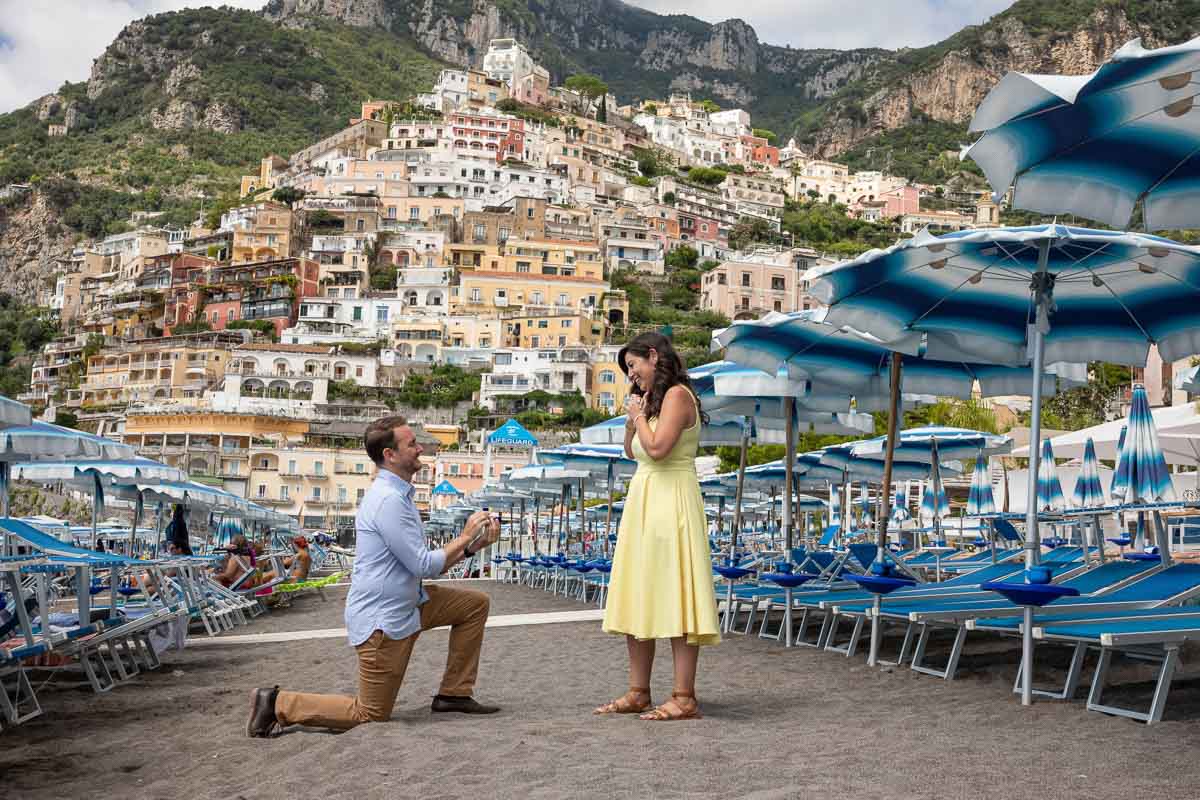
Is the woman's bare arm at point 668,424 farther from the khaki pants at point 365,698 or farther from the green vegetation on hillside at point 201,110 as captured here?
the green vegetation on hillside at point 201,110

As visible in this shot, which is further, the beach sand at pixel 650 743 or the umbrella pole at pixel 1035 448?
the umbrella pole at pixel 1035 448

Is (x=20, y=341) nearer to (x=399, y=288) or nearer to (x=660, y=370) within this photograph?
(x=399, y=288)

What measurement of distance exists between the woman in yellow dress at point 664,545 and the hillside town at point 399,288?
57131mm

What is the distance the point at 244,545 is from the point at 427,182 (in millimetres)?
88491

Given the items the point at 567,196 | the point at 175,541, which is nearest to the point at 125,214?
the point at 567,196

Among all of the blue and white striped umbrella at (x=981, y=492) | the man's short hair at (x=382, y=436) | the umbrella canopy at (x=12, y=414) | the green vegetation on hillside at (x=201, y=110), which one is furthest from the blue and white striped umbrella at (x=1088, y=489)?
the green vegetation on hillside at (x=201, y=110)

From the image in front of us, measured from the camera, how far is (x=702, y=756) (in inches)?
172

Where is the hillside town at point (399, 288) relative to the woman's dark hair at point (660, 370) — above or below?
above

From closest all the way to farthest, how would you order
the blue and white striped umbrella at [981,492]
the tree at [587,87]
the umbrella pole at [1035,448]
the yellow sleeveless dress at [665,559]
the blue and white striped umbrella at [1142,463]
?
the yellow sleeveless dress at [665,559]
the umbrella pole at [1035,448]
the blue and white striped umbrella at [1142,463]
the blue and white striped umbrella at [981,492]
the tree at [587,87]

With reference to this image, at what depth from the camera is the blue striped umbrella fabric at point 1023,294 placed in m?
6.32

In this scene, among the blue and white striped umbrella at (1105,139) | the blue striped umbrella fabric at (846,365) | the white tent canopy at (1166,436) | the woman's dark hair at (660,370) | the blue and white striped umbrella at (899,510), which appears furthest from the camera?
the blue and white striped umbrella at (899,510)

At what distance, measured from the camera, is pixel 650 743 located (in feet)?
15.1

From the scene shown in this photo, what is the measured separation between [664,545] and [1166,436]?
991 cm

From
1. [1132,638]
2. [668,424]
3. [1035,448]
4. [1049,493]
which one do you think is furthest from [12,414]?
[1049,493]
